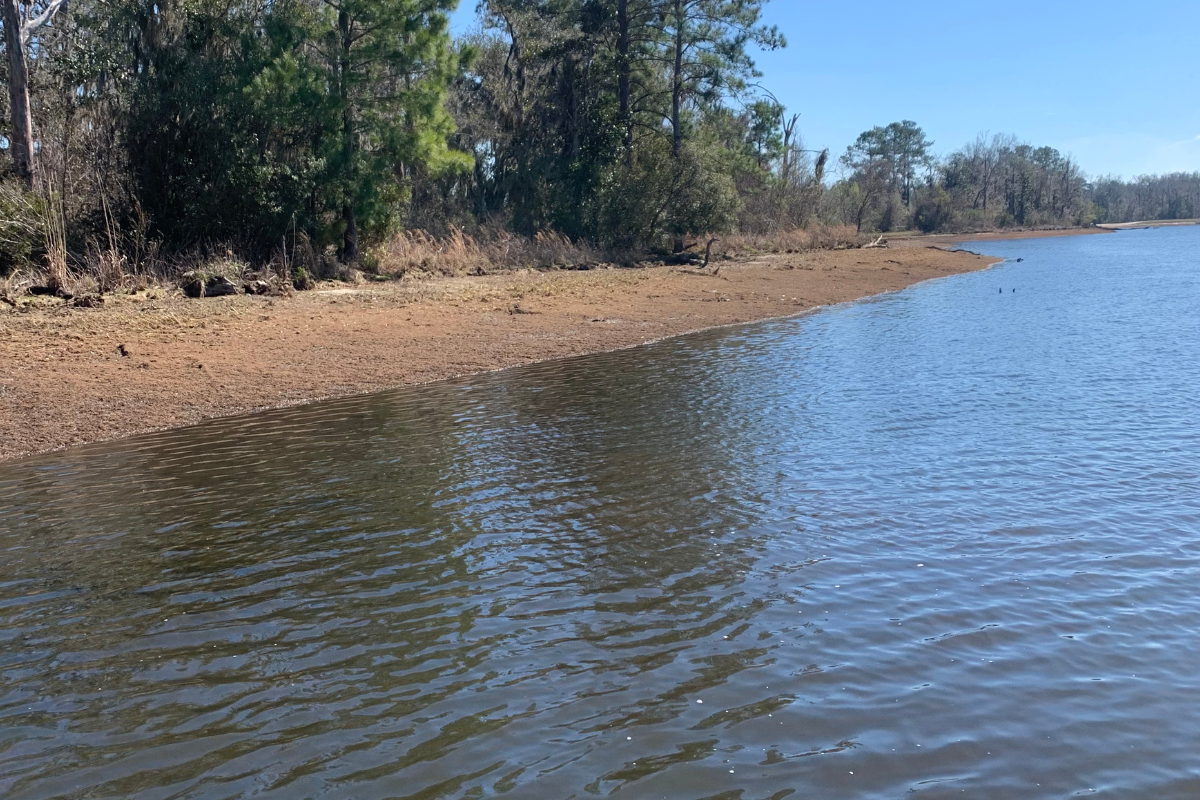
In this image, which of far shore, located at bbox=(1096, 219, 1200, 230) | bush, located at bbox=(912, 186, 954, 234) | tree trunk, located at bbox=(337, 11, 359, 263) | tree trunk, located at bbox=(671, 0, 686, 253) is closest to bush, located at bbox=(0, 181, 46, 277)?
tree trunk, located at bbox=(337, 11, 359, 263)

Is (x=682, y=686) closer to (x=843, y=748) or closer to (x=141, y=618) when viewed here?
(x=843, y=748)

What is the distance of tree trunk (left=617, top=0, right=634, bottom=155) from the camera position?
35750mm

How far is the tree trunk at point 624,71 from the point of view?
35.8 metres

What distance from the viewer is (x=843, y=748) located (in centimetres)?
412

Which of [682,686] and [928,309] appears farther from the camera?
[928,309]

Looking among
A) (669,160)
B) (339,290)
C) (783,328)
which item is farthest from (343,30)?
(669,160)

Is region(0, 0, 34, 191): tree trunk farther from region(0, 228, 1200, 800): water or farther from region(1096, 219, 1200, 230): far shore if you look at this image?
region(1096, 219, 1200, 230): far shore

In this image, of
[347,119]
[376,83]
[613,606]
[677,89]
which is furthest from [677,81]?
[613,606]

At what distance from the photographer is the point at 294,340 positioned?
15.3 meters

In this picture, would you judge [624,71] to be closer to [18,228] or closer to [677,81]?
[677,81]

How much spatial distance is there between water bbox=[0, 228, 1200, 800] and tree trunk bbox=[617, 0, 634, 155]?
26.8 meters

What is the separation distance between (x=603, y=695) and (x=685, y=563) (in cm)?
195

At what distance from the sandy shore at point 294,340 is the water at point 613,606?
1389 millimetres

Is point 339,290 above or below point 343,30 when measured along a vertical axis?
below
